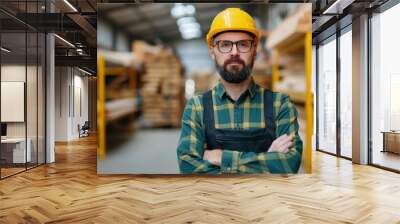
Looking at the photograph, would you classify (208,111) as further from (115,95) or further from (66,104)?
(66,104)

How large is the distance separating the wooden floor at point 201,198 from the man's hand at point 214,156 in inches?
19.1

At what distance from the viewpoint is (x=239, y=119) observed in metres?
4.50

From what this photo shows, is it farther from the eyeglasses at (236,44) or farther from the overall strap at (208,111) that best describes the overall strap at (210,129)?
the eyeglasses at (236,44)

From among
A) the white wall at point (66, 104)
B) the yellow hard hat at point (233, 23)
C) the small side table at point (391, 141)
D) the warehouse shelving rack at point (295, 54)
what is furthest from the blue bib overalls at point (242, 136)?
the white wall at point (66, 104)

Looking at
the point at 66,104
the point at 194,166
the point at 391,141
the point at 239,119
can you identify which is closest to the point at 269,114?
the point at 239,119

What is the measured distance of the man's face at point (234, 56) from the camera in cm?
443

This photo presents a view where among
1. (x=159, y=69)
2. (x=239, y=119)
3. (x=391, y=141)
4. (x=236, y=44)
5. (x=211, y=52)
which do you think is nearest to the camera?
(x=236, y=44)

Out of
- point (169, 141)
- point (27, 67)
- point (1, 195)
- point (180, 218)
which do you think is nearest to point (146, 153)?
point (169, 141)

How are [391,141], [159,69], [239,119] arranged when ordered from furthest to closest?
[391,141], [159,69], [239,119]

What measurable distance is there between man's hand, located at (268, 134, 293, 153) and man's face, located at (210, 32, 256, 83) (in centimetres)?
82

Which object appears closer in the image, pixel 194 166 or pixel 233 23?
pixel 233 23

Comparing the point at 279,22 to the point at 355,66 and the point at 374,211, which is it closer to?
the point at 374,211

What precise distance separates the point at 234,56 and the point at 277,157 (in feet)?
4.22

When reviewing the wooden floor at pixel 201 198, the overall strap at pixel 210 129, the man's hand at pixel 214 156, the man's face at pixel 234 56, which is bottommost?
the wooden floor at pixel 201 198
